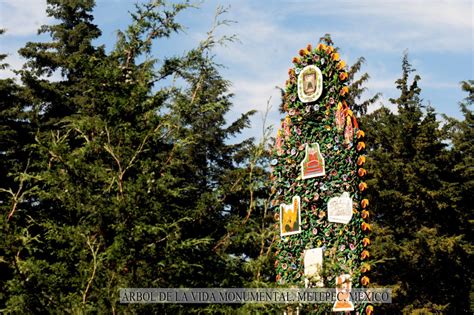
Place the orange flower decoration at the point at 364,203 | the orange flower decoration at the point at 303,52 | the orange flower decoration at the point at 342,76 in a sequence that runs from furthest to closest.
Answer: the orange flower decoration at the point at 303,52
the orange flower decoration at the point at 342,76
the orange flower decoration at the point at 364,203

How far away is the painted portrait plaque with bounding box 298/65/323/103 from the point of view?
12.2 m

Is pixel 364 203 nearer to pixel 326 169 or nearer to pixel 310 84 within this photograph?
pixel 326 169

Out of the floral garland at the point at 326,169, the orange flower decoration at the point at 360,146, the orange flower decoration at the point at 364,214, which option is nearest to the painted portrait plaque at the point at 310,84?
the floral garland at the point at 326,169

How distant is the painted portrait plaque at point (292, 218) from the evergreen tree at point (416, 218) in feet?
19.5

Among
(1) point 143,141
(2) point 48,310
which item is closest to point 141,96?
(1) point 143,141

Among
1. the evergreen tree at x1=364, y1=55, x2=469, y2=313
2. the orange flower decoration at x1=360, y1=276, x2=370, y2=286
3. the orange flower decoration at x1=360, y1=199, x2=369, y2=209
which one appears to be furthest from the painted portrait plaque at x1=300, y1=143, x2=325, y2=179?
the evergreen tree at x1=364, y1=55, x2=469, y2=313

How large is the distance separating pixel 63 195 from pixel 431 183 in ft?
50.7

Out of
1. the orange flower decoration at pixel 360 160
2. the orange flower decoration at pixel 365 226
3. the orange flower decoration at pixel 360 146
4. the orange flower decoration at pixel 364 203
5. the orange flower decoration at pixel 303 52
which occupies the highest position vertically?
the orange flower decoration at pixel 303 52

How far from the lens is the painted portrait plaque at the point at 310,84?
12195 mm

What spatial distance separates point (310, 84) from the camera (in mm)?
12320

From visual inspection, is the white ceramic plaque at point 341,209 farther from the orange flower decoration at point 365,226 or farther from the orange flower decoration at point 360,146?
the orange flower decoration at point 360,146

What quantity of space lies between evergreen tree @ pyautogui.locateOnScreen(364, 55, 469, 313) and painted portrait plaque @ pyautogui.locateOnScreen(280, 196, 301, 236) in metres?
5.95

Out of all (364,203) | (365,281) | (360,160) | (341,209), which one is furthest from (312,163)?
(365,281)

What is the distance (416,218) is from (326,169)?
312 inches
